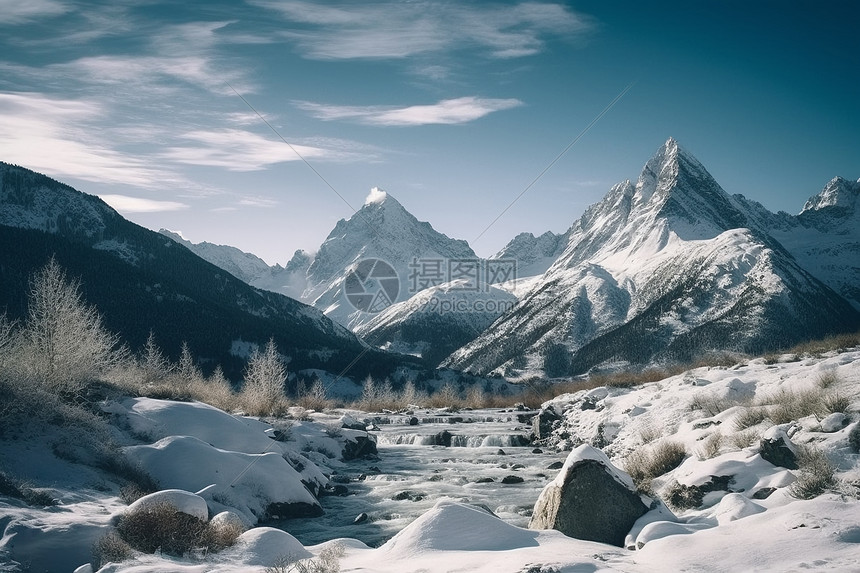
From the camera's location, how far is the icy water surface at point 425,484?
66.8 ft

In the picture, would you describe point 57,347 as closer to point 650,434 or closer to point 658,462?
point 658,462

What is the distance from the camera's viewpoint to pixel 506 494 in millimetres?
24562

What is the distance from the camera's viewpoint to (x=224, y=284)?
190625 millimetres

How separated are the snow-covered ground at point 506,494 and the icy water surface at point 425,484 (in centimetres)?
19

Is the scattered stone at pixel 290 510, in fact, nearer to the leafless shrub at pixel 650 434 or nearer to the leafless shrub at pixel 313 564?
the leafless shrub at pixel 313 564

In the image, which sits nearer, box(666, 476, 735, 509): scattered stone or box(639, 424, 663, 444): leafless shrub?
box(666, 476, 735, 509): scattered stone

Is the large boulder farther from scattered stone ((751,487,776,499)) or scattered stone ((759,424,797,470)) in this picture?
scattered stone ((759,424,797,470))

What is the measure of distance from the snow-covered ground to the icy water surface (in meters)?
0.19

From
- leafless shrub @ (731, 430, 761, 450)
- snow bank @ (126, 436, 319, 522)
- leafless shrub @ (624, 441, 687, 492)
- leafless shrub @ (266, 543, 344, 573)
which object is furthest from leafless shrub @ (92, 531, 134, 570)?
leafless shrub @ (731, 430, 761, 450)

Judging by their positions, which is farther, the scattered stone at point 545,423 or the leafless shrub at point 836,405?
the scattered stone at point 545,423

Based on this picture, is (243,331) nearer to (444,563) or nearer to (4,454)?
(4,454)

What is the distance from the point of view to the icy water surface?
2036 cm

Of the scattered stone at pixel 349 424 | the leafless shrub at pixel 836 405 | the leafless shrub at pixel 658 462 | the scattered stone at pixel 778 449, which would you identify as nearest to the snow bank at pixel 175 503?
the leafless shrub at pixel 658 462

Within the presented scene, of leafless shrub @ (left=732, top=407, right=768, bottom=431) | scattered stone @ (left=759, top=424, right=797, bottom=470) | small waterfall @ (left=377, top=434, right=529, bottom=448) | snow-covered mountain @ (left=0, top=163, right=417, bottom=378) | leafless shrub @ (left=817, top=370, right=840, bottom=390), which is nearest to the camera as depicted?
scattered stone @ (left=759, top=424, right=797, bottom=470)
